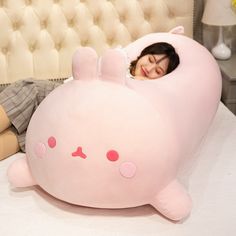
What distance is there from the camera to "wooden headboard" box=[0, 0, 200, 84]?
239 cm

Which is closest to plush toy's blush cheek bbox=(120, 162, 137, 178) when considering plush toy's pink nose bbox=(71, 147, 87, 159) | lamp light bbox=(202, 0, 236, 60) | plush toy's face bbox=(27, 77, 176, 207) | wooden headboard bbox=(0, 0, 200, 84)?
plush toy's face bbox=(27, 77, 176, 207)

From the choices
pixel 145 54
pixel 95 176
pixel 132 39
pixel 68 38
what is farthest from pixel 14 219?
pixel 132 39

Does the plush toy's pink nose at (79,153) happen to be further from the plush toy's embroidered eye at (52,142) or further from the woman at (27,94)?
the woman at (27,94)

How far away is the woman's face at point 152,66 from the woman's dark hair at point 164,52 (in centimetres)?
2

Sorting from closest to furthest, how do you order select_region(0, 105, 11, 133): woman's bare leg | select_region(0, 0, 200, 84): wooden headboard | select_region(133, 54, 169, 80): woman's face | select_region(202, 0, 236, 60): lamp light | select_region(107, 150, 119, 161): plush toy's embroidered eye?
1. select_region(107, 150, 119, 161): plush toy's embroidered eye
2. select_region(0, 105, 11, 133): woman's bare leg
3. select_region(133, 54, 169, 80): woman's face
4. select_region(0, 0, 200, 84): wooden headboard
5. select_region(202, 0, 236, 60): lamp light

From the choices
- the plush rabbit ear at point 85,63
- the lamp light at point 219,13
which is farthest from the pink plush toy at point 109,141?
the lamp light at point 219,13

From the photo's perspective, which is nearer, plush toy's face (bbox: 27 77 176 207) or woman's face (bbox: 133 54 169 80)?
plush toy's face (bbox: 27 77 176 207)

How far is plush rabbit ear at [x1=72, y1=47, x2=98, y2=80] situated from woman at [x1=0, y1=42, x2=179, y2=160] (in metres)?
0.54

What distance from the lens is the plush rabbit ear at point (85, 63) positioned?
1349 millimetres

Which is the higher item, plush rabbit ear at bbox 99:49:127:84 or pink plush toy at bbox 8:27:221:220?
plush rabbit ear at bbox 99:49:127:84

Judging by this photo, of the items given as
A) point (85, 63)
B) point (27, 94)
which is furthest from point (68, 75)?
point (85, 63)

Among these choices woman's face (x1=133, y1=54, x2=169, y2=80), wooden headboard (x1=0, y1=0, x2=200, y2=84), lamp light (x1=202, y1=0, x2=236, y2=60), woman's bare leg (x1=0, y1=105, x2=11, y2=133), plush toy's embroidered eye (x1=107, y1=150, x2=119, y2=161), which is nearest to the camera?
plush toy's embroidered eye (x1=107, y1=150, x2=119, y2=161)

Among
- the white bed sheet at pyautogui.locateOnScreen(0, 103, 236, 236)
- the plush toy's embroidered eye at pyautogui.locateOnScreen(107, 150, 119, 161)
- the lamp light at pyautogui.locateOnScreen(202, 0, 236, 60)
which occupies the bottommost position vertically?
the white bed sheet at pyautogui.locateOnScreen(0, 103, 236, 236)

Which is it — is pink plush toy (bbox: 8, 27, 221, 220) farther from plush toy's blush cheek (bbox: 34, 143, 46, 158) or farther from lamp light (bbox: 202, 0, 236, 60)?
lamp light (bbox: 202, 0, 236, 60)
